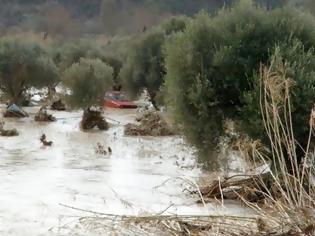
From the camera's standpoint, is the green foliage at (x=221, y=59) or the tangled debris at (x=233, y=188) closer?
the tangled debris at (x=233, y=188)

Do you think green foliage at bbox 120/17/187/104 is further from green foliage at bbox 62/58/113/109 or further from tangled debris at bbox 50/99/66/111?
green foliage at bbox 62/58/113/109

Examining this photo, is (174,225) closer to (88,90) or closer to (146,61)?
(88,90)

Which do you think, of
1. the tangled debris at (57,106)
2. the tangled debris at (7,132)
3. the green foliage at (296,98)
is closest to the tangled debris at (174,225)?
the green foliage at (296,98)

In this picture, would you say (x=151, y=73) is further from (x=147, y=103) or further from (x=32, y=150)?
(x=32, y=150)

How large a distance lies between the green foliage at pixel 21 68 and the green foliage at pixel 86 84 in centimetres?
585

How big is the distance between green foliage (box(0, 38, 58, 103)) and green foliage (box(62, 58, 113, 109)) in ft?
19.2

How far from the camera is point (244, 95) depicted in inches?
514

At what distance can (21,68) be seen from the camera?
126 ft

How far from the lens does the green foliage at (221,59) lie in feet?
44.8

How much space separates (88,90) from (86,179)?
55.8 feet

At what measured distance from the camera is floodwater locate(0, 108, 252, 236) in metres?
10.7

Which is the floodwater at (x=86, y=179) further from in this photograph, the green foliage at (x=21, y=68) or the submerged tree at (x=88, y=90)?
the green foliage at (x=21, y=68)

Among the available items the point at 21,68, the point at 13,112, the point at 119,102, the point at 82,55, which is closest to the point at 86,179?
the point at 13,112

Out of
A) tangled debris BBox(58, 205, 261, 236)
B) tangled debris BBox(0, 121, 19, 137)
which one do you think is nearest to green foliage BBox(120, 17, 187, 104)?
tangled debris BBox(0, 121, 19, 137)
